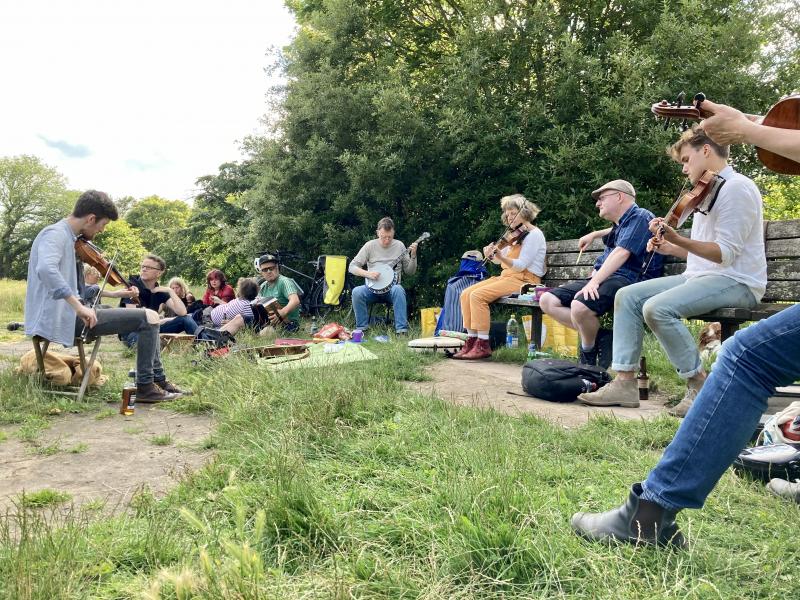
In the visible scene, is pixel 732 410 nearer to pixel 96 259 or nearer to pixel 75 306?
pixel 75 306

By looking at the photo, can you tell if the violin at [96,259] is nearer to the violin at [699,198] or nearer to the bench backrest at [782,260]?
the violin at [699,198]

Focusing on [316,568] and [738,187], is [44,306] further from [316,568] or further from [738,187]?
[738,187]

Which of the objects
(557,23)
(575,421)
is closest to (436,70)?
(557,23)

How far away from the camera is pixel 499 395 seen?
475 centimetres

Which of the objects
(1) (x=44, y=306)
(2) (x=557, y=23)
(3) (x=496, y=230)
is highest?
(2) (x=557, y=23)

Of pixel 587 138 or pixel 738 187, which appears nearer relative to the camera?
pixel 738 187

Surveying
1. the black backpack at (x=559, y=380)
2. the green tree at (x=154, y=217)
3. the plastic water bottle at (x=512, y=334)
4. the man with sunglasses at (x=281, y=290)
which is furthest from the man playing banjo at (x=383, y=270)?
the green tree at (x=154, y=217)

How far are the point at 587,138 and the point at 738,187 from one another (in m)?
4.47

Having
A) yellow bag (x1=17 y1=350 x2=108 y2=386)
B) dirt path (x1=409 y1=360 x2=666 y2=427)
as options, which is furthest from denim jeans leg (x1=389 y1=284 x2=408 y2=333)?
yellow bag (x1=17 y1=350 x2=108 y2=386)

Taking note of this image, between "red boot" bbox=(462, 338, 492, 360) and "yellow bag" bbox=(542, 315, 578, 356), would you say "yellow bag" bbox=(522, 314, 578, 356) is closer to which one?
"yellow bag" bbox=(542, 315, 578, 356)

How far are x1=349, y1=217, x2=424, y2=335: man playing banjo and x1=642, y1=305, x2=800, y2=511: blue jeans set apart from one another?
23.1 feet

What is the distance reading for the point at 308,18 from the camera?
45.5 ft

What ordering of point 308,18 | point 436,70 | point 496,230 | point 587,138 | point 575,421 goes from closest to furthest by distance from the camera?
1. point 575,421
2. point 587,138
3. point 496,230
4. point 436,70
5. point 308,18

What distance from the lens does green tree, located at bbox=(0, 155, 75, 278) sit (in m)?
60.5
